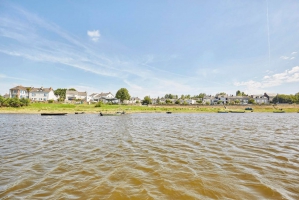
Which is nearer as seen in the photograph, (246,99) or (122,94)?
(122,94)

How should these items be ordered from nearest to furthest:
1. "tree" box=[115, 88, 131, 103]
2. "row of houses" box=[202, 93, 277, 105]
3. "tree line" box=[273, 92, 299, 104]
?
1. "tree" box=[115, 88, 131, 103]
2. "tree line" box=[273, 92, 299, 104]
3. "row of houses" box=[202, 93, 277, 105]

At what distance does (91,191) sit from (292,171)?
8272 mm

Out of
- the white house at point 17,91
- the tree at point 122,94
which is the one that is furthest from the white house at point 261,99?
the white house at point 17,91

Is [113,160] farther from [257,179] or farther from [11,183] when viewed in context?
[257,179]

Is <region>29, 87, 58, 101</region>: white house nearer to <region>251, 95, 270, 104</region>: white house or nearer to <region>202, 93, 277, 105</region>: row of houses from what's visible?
<region>202, 93, 277, 105</region>: row of houses

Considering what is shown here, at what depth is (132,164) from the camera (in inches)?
324

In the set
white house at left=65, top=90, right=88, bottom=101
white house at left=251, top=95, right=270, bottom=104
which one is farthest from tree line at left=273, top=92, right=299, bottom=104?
white house at left=65, top=90, right=88, bottom=101

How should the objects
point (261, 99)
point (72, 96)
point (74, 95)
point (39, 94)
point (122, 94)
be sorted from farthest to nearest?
point (261, 99), point (74, 95), point (72, 96), point (122, 94), point (39, 94)

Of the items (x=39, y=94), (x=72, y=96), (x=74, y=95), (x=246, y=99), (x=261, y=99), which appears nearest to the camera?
(x=39, y=94)

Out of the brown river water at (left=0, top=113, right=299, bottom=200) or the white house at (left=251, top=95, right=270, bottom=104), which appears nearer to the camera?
the brown river water at (left=0, top=113, right=299, bottom=200)

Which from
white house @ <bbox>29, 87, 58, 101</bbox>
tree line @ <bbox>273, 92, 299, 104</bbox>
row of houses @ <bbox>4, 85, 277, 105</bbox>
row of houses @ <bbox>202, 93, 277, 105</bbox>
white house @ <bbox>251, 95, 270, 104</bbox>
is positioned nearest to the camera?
row of houses @ <bbox>4, 85, 277, 105</bbox>

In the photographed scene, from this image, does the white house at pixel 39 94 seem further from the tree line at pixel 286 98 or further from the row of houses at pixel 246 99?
the tree line at pixel 286 98

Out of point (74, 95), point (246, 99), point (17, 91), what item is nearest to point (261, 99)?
point (246, 99)

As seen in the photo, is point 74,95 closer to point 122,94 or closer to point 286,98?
point 122,94
